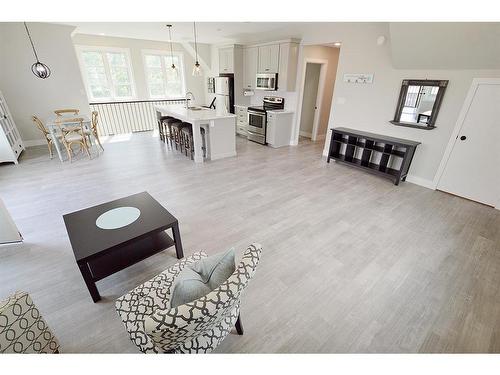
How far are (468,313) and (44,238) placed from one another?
401 cm

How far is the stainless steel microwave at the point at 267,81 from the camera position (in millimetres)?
5582

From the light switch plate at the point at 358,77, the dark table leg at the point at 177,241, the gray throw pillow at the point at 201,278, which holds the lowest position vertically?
the dark table leg at the point at 177,241

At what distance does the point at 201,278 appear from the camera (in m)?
1.24

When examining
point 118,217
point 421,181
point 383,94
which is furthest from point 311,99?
point 118,217

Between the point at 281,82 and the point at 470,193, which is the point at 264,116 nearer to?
the point at 281,82

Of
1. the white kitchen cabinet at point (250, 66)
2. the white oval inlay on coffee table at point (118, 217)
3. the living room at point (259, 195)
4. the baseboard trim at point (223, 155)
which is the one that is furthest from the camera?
the white kitchen cabinet at point (250, 66)

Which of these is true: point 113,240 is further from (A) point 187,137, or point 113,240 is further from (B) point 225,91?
(B) point 225,91

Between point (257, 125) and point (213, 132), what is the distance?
5.61 ft

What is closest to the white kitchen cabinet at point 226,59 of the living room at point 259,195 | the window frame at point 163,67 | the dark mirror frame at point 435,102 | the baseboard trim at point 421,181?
the living room at point 259,195

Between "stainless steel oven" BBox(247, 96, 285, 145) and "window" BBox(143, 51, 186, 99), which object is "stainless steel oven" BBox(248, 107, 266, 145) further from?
"window" BBox(143, 51, 186, 99)

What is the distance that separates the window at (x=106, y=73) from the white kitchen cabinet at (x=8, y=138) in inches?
80.7

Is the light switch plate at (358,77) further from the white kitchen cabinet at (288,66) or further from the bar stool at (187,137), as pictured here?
the bar stool at (187,137)

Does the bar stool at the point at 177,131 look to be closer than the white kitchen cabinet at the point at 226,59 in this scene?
Yes

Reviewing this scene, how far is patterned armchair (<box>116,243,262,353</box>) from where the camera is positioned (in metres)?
0.89
